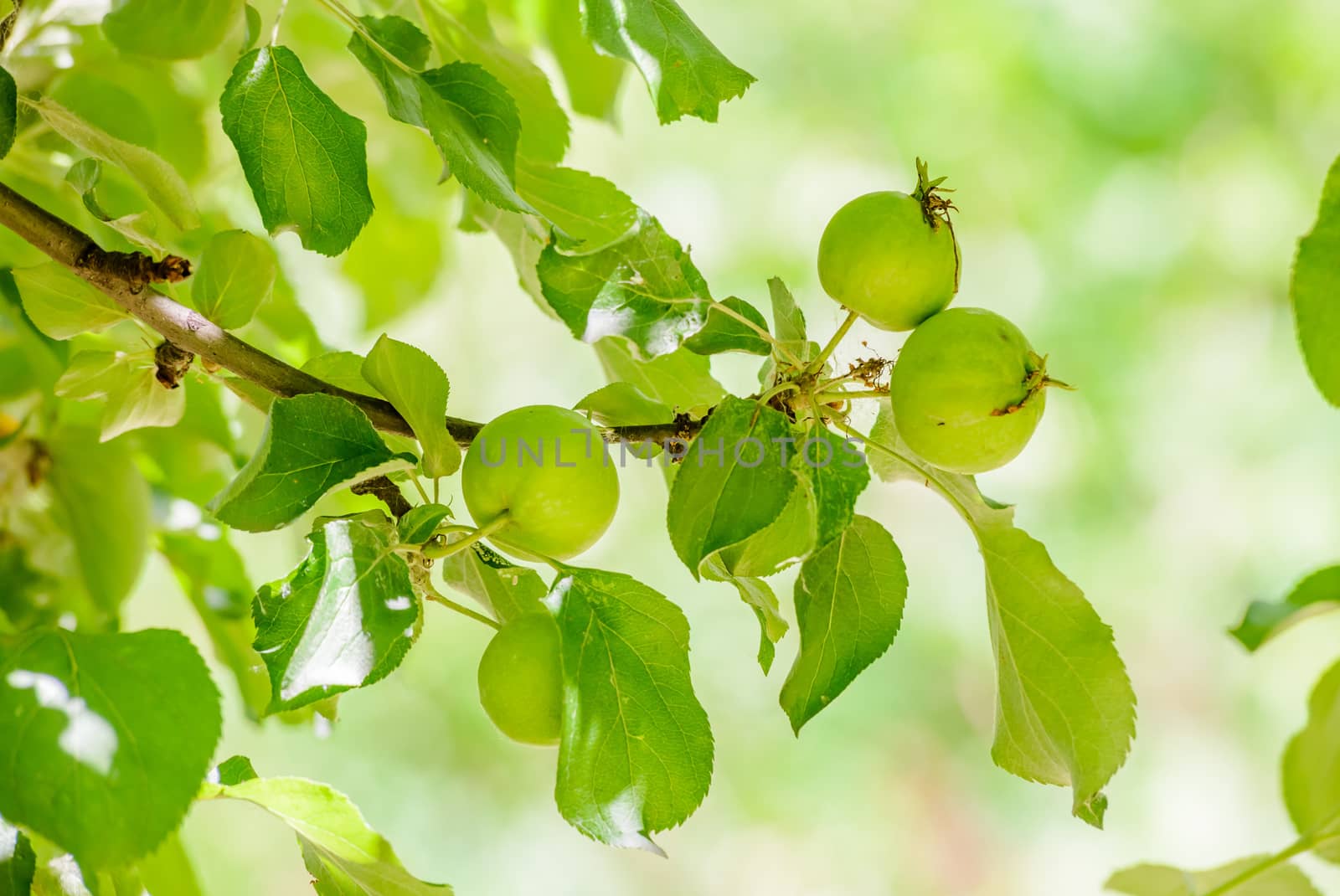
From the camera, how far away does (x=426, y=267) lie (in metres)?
0.55

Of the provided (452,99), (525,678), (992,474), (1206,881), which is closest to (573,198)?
(452,99)

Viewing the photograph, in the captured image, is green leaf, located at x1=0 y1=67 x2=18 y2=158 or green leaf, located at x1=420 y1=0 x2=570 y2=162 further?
→ green leaf, located at x1=420 y1=0 x2=570 y2=162

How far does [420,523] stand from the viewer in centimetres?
27

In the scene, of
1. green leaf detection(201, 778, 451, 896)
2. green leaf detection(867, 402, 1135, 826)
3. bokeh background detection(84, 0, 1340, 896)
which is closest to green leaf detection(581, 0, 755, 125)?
green leaf detection(867, 402, 1135, 826)

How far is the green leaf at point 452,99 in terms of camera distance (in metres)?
0.30

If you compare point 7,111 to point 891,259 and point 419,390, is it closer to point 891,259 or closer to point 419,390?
point 419,390

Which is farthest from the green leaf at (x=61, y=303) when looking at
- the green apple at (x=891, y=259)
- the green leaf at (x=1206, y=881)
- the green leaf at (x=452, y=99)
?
the green leaf at (x=1206, y=881)

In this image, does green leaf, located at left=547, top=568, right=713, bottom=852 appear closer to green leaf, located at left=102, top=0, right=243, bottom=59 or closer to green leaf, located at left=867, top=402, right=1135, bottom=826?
green leaf, located at left=867, top=402, right=1135, bottom=826

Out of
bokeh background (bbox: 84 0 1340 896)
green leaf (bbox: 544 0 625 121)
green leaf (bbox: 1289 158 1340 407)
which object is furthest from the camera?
bokeh background (bbox: 84 0 1340 896)

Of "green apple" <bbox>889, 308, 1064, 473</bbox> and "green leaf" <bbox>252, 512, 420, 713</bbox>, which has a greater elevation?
"green apple" <bbox>889, 308, 1064, 473</bbox>

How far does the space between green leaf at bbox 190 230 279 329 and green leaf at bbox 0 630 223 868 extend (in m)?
0.11

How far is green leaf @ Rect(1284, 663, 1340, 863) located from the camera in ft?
0.83

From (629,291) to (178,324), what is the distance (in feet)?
0.39

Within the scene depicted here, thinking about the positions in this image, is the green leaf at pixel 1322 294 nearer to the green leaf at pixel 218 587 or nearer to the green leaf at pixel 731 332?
the green leaf at pixel 731 332
